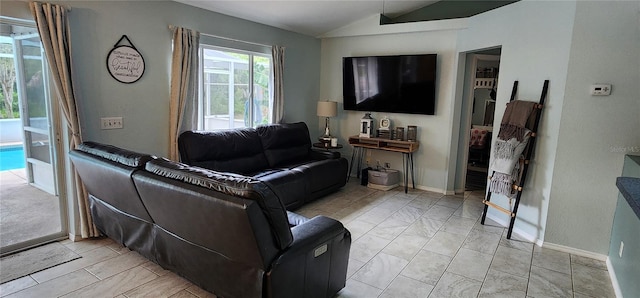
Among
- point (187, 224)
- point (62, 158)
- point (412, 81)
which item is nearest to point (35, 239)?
point (62, 158)

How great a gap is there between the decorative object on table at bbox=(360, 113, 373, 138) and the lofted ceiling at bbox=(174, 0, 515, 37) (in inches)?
59.9

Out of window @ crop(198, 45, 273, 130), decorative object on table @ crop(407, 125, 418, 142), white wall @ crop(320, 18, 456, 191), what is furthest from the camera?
decorative object on table @ crop(407, 125, 418, 142)

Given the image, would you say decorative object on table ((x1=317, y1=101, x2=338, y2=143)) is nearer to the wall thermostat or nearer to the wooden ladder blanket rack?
the wooden ladder blanket rack

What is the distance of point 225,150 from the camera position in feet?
13.5

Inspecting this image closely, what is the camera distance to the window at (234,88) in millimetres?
4367

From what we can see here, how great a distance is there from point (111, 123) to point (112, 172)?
1098 millimetres

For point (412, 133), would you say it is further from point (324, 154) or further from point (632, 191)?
point (632, 191)

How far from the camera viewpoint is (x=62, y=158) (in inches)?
→ 123

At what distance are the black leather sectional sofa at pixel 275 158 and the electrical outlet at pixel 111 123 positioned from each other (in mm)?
611

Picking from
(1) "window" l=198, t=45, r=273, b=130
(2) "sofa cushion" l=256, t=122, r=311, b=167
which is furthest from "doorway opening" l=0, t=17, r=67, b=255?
(2) "sofa cushion" l=256, t=122, r=311, b=167

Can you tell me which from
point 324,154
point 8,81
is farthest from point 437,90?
point 8,81

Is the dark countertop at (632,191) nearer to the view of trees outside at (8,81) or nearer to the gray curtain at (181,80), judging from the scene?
the gray curtain at (181,80)

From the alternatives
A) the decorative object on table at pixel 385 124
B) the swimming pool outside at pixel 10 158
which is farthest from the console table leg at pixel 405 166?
the swimming pool outside at pixel 10 158

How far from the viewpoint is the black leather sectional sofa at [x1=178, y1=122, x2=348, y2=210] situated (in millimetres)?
3863
